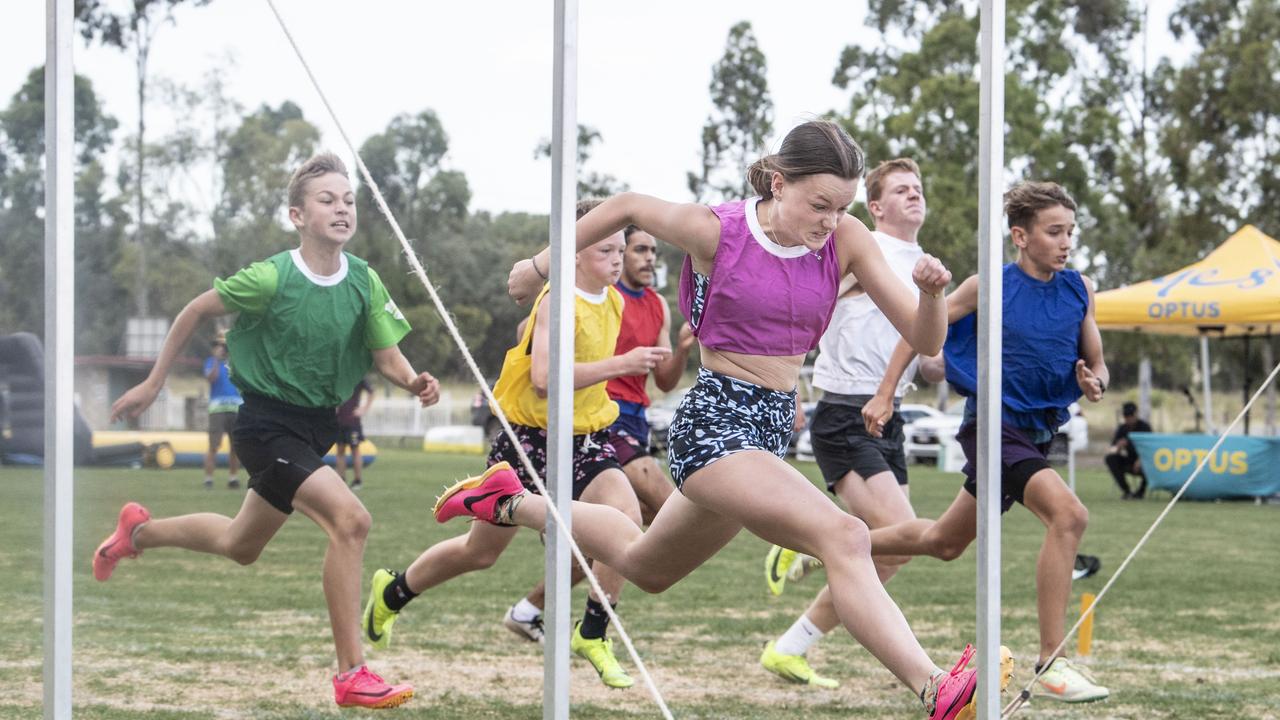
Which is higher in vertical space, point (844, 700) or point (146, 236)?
point (146, 236)

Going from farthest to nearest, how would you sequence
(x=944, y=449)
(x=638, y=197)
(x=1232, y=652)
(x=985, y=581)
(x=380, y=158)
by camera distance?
(x=944, y=449) → (x=380, y=158) → (x=1232, y=652) → (x=638, y=197) → (x=985, y=581)

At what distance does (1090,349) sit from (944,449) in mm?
22310

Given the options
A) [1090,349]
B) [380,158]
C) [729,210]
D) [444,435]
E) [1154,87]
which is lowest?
[444,435]

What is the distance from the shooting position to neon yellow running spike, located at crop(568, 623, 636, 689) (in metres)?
5.71

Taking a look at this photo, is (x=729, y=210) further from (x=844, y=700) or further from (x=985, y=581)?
(x=844, y=700)

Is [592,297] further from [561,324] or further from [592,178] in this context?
[592,178]

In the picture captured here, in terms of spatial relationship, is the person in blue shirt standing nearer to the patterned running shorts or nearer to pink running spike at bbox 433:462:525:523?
pink running spike at bbox 433:462:525:523

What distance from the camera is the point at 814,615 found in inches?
233

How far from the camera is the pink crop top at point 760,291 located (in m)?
3.99

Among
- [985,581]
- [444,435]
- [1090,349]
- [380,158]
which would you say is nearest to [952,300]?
[1090,349]

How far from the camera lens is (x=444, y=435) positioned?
31703 mm

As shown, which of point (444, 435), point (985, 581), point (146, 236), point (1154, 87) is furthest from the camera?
point (1154, 87)

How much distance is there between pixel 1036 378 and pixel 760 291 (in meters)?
2.10

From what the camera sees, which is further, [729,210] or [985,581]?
[729,210]
